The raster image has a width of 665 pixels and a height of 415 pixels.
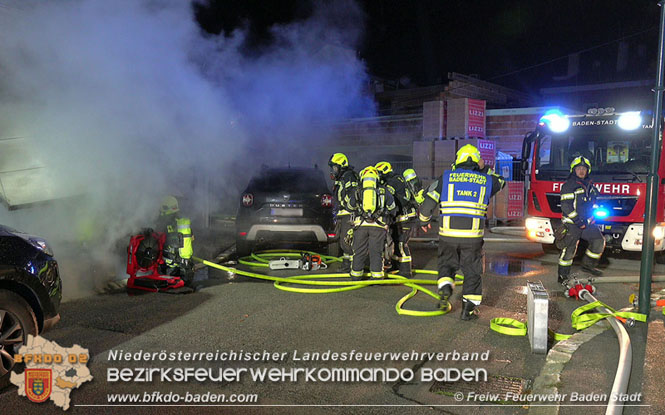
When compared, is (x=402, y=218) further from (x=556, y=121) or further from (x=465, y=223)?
(x=556, y=121)

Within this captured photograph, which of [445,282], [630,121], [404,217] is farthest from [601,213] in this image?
[445,282]

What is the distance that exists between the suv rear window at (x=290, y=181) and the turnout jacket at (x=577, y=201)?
3.84 metres

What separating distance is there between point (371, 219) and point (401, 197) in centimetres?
113

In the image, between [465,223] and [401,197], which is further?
[401,197]

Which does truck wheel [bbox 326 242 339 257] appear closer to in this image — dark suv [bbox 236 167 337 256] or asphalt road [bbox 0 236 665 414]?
dark suv [bbox 236 167 337 256]

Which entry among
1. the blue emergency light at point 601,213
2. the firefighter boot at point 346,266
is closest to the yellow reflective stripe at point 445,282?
the firefighter boot at point 346,266

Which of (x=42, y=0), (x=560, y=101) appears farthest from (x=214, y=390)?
(x=560, y=101)

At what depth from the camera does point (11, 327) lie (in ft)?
12.5

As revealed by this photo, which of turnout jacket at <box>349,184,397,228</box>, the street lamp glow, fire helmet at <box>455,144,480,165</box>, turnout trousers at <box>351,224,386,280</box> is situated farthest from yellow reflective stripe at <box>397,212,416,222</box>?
the street lamp glow

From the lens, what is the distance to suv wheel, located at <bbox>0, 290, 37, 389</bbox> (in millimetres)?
3713

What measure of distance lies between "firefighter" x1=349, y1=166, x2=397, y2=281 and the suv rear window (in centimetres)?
187

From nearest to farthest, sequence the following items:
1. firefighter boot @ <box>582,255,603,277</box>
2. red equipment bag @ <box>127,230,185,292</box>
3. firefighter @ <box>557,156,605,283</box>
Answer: red equipment bag @ <box>127,230,185,292</box> < firefighter @ <box>557,156,605,283</box> < firefighter boot @ <box>582,255,603,277</box>

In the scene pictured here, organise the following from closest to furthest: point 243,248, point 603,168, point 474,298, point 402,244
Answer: point 474,298
point 402,244
point 243,248
point 603,168

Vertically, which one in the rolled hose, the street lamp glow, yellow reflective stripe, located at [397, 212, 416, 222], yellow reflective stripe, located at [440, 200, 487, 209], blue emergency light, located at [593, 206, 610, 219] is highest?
the street lamp glow
